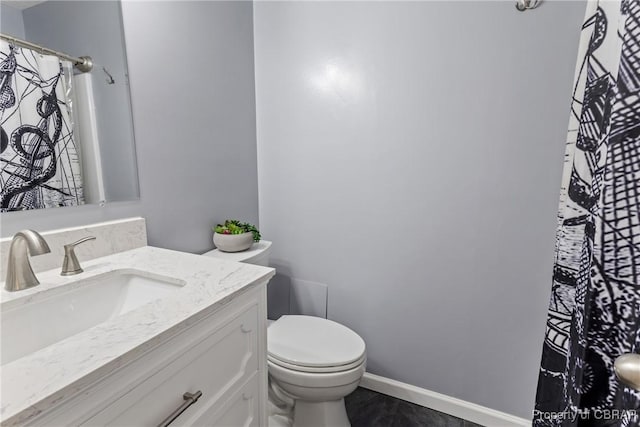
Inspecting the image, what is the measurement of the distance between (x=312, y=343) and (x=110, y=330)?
87 centimetres

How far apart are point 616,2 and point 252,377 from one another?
1.14 metres

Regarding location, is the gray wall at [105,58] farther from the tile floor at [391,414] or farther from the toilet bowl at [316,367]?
the tile floor at [391,414]

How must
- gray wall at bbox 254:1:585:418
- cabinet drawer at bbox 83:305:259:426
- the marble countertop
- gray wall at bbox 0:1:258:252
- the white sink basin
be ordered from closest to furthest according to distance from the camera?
the marble countertop < cabinet drawer at bbox 83:305:259:426 < the white sink basin < gray wall at bbox 0:1:258:252 < gray wall at bbox 254:1:585:418

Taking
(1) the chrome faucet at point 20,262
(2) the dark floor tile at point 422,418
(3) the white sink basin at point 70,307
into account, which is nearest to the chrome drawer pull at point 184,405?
(3) the white sink basin at point 70,307

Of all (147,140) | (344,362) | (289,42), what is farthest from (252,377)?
(289,42)

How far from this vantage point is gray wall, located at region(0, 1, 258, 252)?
1.12m

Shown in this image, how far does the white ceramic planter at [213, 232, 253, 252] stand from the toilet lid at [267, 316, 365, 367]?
386mm

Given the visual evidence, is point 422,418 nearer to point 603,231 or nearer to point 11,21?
point 603,231

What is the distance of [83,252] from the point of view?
0.97 m

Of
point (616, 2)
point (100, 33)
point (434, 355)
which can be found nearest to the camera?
point (616, 2)

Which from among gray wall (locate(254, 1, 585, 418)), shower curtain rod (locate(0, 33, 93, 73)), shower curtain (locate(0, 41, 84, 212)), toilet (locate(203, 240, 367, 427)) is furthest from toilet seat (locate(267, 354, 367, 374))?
shower curtain rod (locate(0, 33, 93, 73))

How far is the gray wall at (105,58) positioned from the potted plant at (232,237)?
1.26ft

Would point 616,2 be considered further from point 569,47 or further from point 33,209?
point 33,209

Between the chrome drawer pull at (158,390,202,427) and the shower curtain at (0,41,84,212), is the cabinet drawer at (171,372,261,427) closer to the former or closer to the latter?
the chrome drawer pull at (158,390,202,427)
